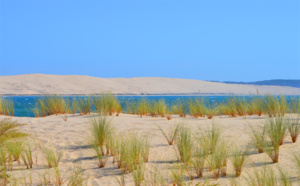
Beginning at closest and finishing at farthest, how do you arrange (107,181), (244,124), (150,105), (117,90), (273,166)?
1. (107,181)
2. (273,166)
3. (244,124)
4. (150,105)
5. (117,90)

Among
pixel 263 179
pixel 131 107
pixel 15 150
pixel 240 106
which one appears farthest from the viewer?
pixel 131 107

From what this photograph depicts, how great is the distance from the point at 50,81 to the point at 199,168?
4282 cm

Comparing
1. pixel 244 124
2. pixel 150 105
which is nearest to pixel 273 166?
pixel 244 124

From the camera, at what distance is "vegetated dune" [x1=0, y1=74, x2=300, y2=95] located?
1577 inches

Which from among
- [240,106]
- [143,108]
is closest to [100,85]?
[143,108]

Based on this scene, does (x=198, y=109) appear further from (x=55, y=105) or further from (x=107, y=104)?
(x=55, y=105)

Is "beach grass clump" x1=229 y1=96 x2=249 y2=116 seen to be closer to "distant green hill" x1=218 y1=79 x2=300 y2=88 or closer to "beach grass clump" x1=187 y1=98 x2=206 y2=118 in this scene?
"beach grass clump" x1=187 y1=98 x2=206 y2=118

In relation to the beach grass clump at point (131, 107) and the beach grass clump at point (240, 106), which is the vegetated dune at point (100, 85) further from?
the beach grass clump at point (240, 106)

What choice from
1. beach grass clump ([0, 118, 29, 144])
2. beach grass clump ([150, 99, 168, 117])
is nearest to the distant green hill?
beach grass clump ([150, 99, 168, 117])

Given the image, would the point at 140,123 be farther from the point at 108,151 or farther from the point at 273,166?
the point at 273,166

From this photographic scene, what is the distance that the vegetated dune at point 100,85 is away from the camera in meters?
40.1

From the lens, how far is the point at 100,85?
149ft

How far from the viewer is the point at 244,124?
6516 millimetres

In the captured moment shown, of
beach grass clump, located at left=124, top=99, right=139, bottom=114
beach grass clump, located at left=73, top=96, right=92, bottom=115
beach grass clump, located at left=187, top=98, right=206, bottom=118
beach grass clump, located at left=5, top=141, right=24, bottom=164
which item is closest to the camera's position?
beach grass clump, located at left=5, top=141, right=24, bottom=164
